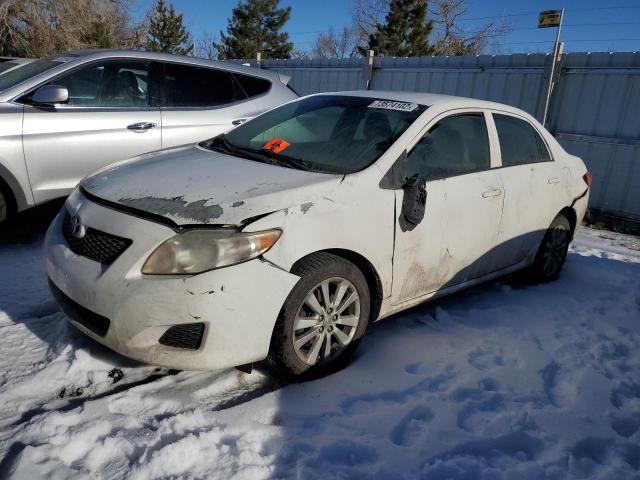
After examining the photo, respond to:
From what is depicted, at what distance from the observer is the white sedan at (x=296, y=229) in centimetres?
235

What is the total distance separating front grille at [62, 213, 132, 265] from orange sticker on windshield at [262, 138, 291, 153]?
1239 mm

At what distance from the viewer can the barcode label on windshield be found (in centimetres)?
343

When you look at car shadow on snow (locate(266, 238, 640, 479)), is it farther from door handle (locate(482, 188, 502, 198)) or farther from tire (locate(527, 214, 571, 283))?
door handle (locate(482, 188, 502, 198))

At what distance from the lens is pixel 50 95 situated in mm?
4105

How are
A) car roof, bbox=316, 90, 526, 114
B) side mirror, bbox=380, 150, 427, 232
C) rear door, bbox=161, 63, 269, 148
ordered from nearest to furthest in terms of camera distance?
side mirror, bbox=380, 150, 427, 232
car roof, bbox=316, 90, 526, 114
rear door, bbox=161, 63, 269, 148

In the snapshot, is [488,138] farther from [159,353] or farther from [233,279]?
[159,353]

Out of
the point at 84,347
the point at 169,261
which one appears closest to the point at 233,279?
the point at 169,261

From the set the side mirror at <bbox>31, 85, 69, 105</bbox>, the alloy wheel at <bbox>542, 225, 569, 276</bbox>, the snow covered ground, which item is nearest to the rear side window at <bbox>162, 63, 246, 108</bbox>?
the side mirror at <bbox>31, 85, 69, 105</bbox>

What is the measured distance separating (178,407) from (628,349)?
113 inches

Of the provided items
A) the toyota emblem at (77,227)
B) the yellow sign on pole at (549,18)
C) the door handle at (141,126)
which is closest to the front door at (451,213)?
the toyota emblem at (77,227)

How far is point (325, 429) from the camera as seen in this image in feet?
8.01

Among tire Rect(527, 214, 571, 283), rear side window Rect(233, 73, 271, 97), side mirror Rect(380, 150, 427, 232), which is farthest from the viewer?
rear side window Rect(233, 73, 271, 97)

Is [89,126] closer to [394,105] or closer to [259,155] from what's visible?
[259,155]

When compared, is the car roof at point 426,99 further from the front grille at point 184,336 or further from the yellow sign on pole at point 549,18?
the yellow sign on pole at point 549,18
